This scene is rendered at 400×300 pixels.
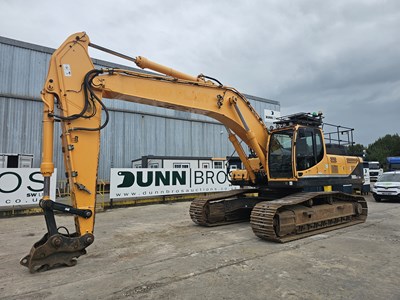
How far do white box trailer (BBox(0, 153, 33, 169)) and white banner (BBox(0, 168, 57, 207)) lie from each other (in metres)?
8.57

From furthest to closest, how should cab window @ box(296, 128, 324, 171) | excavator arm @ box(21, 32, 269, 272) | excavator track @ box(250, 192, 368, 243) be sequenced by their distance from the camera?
1. cab window @ box(296, 128, 324, 171)
2. excavator track @ box(250, 192, 368, 243)
3. excavator arm @ box(21, 32, 269, 272)

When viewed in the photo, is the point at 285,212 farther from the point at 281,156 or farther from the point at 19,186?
the point at 19,186

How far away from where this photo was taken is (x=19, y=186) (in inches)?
436

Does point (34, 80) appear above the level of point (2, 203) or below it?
above

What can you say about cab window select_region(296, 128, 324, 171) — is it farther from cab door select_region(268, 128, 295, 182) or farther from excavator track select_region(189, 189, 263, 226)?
excavator track select_region(189, 189, 263, 226)

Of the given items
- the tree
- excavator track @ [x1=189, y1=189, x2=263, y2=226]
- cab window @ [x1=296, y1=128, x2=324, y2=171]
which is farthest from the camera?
the tree

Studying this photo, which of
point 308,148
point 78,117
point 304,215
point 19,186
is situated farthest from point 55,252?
point 19,186

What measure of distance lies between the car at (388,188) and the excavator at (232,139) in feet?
18.7

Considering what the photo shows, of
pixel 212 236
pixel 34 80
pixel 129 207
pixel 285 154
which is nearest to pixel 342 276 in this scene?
pixel 212 236

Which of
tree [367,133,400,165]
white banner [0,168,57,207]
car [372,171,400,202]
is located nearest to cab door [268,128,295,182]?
white banner [0,168,57,207]

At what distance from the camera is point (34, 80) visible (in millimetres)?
20766

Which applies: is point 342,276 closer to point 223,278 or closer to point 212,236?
point 223,278

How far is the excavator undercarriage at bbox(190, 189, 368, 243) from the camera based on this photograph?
6535 millimetres

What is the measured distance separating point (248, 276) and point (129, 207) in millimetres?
9821
